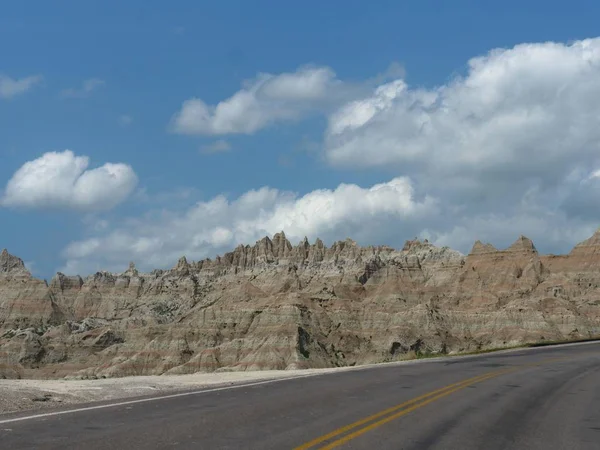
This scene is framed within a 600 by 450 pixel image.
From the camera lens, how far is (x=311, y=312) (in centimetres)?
11688

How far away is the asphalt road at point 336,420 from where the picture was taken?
12.0 meters

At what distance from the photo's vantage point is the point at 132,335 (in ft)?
394

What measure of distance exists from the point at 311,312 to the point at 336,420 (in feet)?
337

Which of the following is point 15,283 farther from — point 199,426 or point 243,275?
point 199,426

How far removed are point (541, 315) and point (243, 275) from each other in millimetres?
95922

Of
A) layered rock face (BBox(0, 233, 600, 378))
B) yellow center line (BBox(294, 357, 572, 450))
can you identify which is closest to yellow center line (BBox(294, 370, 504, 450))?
yellow center line (BBox(294, 357, 572, 450))

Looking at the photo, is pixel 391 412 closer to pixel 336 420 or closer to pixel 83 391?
pixel 336 420

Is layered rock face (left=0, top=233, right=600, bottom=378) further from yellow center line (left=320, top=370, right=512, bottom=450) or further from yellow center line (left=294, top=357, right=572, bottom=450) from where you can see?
yellow center line (left=320, top=370, right=512, bottom=450)

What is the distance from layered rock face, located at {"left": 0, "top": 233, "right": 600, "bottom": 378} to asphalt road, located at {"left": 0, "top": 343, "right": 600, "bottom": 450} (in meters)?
75.1

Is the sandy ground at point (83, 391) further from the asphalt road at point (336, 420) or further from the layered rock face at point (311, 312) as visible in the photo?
the layered rock face at point (311, 312)

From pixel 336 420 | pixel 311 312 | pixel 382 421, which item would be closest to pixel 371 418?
pixel 382 421

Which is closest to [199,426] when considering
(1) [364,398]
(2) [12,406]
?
(2) [12,406]

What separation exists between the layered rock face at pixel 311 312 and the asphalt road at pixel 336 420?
75110 millimetres

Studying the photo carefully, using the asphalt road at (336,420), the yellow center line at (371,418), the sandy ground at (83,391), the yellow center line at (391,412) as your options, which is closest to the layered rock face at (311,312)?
the sandy ground at (83,391)
